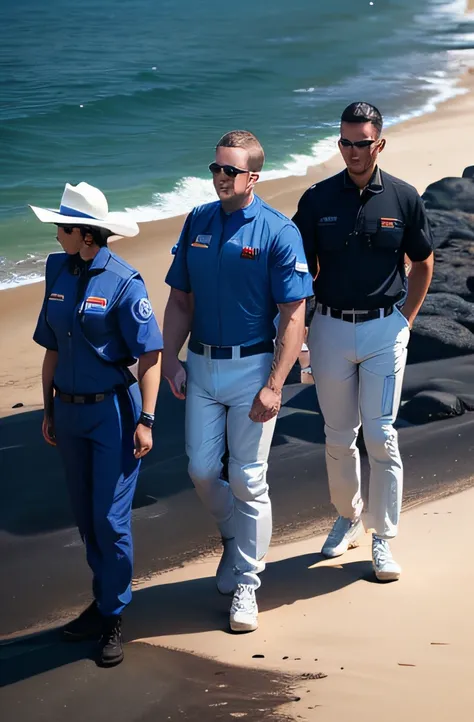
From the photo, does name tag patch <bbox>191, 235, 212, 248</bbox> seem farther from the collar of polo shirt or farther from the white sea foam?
the white sea foam

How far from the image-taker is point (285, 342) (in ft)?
16.1

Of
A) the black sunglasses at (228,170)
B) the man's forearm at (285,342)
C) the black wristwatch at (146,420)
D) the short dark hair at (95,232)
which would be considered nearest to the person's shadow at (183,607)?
the black wristwatch at (146,420)

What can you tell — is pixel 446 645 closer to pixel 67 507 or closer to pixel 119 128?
pixel 67 507

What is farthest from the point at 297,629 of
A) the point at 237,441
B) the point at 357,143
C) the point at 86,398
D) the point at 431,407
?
the point at 431,407

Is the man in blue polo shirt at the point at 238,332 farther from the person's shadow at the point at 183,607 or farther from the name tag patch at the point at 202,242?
the person's shadow at the point at 183,607

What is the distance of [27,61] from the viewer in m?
39.1

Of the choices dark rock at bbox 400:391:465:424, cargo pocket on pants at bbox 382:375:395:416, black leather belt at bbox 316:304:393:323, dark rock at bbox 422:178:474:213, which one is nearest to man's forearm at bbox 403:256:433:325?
black leather belt at bbox 316:304:393:323

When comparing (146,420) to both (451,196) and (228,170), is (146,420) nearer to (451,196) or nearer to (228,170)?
(228,170)

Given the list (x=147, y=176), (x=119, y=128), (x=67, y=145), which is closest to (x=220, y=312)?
(x=147, y=176)

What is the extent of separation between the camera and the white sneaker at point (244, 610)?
16.3ft

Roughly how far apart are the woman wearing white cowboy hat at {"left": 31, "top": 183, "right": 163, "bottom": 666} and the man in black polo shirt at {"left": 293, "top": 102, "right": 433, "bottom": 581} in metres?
0.96

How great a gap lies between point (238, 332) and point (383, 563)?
131cm

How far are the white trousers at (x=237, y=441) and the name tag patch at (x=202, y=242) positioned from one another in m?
0.47

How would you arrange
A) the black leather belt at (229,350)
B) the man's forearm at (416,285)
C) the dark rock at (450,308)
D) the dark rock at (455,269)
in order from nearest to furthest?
the black leather belt at (229,350)
the man's forearm at (416,285)
the dark rock at (450,308)
the dark rock at (455,269)
